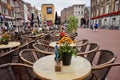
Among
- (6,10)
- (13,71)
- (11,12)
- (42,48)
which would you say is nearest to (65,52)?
(13,71)

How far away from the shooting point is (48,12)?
119ft

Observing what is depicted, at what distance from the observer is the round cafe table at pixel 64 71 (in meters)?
2.04

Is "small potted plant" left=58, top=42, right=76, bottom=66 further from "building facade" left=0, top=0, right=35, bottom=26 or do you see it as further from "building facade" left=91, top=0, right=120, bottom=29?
"building facade" left=91, top=0, right=120, bottom=29

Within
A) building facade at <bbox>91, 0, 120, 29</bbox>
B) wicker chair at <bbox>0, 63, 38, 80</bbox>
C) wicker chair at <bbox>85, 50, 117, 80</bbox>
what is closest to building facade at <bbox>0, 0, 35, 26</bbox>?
wicker chair at <bbox>0, 63, 38, 80</bbox>

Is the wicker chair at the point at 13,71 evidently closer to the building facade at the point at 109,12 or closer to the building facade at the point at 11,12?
the building facade at the point at 11,12

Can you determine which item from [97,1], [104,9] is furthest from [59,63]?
[97,1]

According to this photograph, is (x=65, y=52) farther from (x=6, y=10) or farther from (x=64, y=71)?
(x=6, y=10)

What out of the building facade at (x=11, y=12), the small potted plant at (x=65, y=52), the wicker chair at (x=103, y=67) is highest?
the building facade at (x=11, y=12)

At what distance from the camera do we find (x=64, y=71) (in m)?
2.22

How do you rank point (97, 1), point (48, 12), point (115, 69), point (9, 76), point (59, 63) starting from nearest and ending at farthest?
point (9, 76), point (59, 63), point (115, 69), point (48, 12), point (97, 1)

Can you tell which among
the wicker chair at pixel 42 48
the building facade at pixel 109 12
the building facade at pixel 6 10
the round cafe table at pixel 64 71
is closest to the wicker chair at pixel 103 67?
the round cafe table at pixel 64 71

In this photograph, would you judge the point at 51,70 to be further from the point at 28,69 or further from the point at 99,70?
the point at 99,70

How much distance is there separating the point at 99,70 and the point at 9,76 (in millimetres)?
1413

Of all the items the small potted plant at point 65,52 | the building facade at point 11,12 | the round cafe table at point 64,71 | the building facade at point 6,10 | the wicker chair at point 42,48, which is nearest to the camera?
the round cafe table at point 64,71
